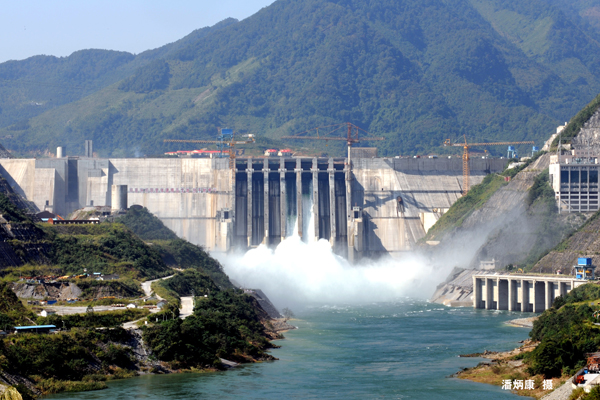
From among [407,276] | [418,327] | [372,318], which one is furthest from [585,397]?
[407,276]

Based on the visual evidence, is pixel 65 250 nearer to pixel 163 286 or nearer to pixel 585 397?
pixel 163 286

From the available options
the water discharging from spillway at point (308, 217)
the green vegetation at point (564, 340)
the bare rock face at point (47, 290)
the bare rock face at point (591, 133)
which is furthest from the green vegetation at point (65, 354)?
the bare rock face at point (591, 133)

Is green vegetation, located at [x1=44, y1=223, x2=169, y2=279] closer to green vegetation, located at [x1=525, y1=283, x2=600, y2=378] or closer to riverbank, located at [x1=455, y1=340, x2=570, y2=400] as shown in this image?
riverbank, located at [x1=455, y1=340, x2=570, y2=400]

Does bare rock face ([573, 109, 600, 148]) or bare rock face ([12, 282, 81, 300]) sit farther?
bare rock face ([573, 109, 600, 148])

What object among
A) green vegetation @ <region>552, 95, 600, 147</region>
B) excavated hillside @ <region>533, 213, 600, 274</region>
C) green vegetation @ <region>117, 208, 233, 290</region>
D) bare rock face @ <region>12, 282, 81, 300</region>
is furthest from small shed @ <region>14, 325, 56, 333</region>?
green vegetation @ <region>552, 95, 600, 147</region>

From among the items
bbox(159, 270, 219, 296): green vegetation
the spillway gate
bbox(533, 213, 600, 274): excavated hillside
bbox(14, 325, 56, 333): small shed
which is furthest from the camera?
the spillway gate
